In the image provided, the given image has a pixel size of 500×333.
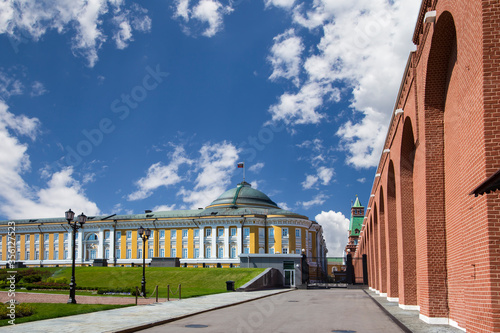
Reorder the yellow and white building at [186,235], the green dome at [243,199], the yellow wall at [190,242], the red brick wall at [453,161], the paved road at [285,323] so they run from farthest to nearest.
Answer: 1. the green dome at [243,199]
2. the yellow wall at [190,242]
3. the yellow and white building at [186,235]
4. the paved road at [285,323]
5. the red brick wall at [453,161]

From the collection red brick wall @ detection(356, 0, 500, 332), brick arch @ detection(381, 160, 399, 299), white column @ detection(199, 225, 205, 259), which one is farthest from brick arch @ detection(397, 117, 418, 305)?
white column @ detection(199, 225, 205, 259)

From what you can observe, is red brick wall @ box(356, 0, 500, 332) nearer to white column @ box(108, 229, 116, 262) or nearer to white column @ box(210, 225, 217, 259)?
white column @ box(210, 225, 217, 259)

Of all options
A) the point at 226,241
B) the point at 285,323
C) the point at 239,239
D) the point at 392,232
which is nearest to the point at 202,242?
the point at 226,241

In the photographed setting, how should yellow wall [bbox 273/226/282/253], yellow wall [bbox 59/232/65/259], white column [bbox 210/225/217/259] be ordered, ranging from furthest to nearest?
yellow wall [bbox 59/232/65/259]
white column [bbox 210/225/217/259]
yellow wall [bbox 273/226/282/253]

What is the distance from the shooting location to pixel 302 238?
259 ft

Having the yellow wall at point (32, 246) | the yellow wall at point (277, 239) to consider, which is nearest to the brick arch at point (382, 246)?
the yellow wall at point (277, 239)

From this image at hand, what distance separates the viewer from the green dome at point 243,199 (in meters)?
90.1

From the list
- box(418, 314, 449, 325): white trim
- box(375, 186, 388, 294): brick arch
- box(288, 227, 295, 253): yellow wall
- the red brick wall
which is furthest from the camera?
box(288, 227, 295, 253): yellow wall

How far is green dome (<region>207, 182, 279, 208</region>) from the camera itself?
90.1m

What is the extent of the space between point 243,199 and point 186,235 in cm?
1429

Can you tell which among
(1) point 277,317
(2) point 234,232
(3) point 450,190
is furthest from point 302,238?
(3) point 450,190

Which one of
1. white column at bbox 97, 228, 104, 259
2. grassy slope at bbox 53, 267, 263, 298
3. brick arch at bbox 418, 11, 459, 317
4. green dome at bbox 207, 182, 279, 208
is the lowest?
grassy slope at bbox 53, 267, 263, 298

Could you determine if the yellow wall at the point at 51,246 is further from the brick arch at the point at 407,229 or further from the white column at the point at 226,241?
the brick arch at the point at 407,229

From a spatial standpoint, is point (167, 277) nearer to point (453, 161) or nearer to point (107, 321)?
point (107, 321)
